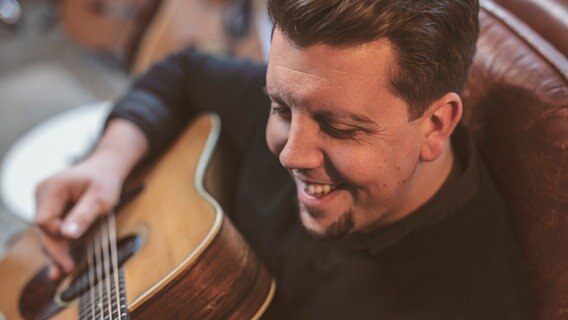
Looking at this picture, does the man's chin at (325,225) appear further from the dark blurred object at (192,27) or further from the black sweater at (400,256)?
the dark blurred object at (192,27)

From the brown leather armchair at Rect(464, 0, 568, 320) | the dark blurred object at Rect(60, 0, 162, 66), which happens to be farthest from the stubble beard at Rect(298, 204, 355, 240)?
the dark blurred object at Rect(60, 0, 162, 66)

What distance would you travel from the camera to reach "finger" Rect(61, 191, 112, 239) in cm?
105

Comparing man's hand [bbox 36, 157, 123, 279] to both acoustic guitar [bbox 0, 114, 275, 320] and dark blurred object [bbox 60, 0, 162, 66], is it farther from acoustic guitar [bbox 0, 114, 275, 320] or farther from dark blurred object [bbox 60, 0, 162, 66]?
dark blurred object [bbox 60, 0, 162, 66]

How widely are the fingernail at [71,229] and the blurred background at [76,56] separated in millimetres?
760

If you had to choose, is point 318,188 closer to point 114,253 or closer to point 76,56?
point 114,253

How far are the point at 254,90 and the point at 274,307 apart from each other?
0.47 meters

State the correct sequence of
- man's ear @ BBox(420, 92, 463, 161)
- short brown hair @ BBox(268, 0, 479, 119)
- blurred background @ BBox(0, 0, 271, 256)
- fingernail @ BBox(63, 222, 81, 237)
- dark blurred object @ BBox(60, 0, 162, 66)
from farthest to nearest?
dark blurred object @ BBox(60, 0, 162, 66)
blurred background @ BBox(0, 0, 271, 256)
fingernail @ BBox(63, 222, 81, 237)
man's ear @ BBox(420, 92, 463, 161)
short brown hair @ BBox(268, 0, 479, 119)

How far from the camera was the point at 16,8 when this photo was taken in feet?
6.32

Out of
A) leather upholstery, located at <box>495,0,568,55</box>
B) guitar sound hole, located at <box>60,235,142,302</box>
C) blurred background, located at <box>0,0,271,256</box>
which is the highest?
leather upholstery, located at <box>495,0,568,55</box>

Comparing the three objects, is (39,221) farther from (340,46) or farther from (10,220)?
(10,220)

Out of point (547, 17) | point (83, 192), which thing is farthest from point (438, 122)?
point (83, 192)

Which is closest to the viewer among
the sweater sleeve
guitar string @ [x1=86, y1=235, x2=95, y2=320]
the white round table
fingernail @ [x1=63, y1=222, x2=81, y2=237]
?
guitar string @ [x1=86, y1=235, x2=95, y2=320]

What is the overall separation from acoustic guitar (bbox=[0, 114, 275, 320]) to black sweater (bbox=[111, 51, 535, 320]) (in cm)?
9

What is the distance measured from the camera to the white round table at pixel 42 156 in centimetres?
176
